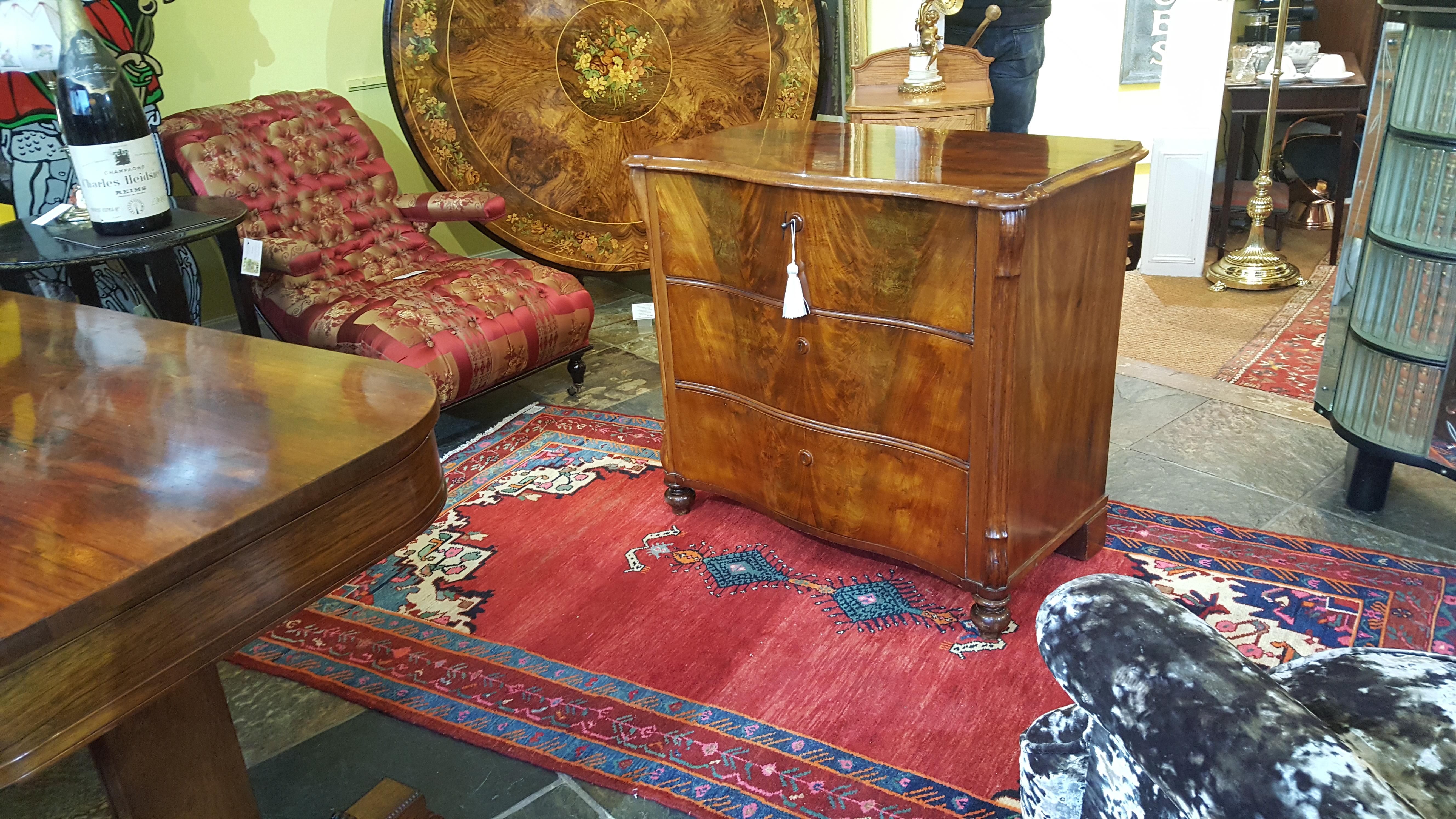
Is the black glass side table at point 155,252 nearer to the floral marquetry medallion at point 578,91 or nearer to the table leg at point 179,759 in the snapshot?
the floral marquetry medallion at point 578,91

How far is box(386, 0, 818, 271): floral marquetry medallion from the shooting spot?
438 centimetres

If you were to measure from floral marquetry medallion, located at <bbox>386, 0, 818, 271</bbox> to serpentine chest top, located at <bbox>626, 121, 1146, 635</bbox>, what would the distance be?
2033 mm

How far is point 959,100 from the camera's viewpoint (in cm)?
392

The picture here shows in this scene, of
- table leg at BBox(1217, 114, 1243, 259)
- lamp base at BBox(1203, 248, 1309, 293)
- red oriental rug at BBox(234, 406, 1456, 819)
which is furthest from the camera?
table leg at BBox(1217, 114, 1243, 259)

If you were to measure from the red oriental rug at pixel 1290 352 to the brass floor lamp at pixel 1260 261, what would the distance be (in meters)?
0.13

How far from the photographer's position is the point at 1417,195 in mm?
2607

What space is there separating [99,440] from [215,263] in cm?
333

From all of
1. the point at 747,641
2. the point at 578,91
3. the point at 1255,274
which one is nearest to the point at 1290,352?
the point at 1255,274

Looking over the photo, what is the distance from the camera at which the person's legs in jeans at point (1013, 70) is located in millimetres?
4617

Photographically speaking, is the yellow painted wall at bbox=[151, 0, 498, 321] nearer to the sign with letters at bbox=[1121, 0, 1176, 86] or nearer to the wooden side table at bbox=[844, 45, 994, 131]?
the wooden side table at bbox=[844, 45, 994, 131]

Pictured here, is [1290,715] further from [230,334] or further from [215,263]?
[215,263]

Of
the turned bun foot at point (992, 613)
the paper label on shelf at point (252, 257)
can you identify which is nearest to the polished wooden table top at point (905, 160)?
the turned bun foot at point (992, 613)

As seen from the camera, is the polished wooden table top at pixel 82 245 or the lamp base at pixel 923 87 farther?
the lamp base at pixel 923 87

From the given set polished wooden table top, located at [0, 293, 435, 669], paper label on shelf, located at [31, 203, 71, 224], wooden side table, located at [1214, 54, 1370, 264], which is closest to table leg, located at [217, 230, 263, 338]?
paper label on shelf, located at [31, 203, 71, 224]
